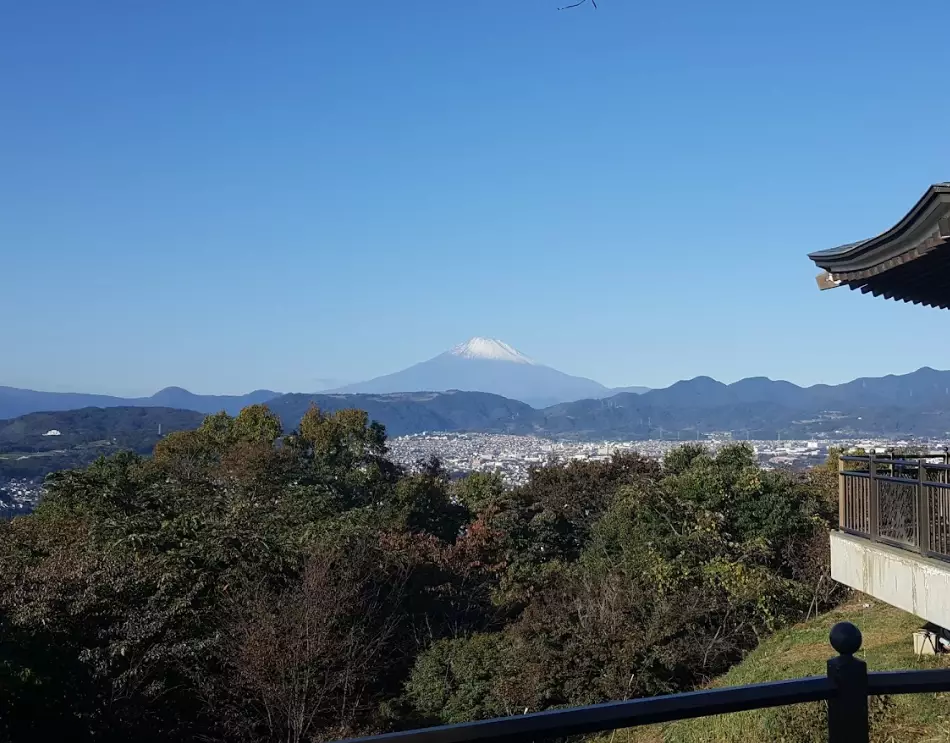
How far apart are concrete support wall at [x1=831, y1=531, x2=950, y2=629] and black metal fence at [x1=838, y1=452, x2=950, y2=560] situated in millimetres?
95

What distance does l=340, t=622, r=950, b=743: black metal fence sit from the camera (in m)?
1.79

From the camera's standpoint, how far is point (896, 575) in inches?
281

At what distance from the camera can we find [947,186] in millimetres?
4629

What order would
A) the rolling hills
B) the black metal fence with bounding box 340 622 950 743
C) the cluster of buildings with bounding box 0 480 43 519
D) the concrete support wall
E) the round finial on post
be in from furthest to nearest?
1. the rolling hills
2. the cluster of buildings with bounding box 0 480 43 519
3. the concrete support wall
4. the round finial on post
5. the black metal fence with bounding box 340 622 950 743

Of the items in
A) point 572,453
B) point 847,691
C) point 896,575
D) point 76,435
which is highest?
point 847,691

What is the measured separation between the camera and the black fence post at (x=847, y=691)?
6.57 feet

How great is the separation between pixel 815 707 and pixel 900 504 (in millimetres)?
2427

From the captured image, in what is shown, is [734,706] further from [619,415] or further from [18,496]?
[619,415]

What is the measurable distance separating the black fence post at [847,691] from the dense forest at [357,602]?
9778 millimetres

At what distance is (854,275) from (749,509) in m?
16.3

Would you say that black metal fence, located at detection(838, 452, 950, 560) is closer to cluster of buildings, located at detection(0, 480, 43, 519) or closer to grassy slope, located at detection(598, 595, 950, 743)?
grassy slope, located at detection(598, 595, 950, 743)

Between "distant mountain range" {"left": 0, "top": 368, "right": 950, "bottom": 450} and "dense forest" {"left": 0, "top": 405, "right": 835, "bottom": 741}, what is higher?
"distant mountain range" {"left": 0, "top": 368, "right": 950, "bottom": 450}

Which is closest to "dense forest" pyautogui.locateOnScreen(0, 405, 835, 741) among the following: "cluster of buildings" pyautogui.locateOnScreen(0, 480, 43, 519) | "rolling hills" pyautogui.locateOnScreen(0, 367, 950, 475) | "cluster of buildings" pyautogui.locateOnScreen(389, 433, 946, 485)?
"cluster of buildings" pyautogui.locateOnScreen(389, 433, 946, 485)

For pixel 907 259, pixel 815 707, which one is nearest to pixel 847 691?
pixel 907 259
